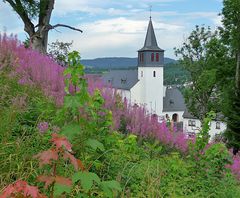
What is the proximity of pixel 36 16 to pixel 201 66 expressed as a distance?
103 feet

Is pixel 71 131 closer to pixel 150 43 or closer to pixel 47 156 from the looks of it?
pixel 47 156

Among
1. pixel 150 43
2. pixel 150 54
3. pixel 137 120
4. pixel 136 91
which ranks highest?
pixel 150 43

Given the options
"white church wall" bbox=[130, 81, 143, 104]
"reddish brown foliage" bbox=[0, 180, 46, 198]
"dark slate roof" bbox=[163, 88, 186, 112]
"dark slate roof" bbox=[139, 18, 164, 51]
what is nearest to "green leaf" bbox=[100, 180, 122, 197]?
"reddish brown foliage" bbox=[0, 180, 46, 198]

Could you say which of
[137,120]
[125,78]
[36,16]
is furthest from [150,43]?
[137,120]

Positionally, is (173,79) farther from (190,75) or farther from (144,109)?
(144,109)

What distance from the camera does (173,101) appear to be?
309 feet

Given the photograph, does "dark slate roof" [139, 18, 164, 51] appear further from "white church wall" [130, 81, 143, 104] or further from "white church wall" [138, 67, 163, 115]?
"white church wall" [130, 81, 143, 104]

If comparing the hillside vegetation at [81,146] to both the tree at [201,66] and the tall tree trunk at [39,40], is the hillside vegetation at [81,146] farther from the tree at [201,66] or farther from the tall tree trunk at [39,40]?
the tree at [201,66]

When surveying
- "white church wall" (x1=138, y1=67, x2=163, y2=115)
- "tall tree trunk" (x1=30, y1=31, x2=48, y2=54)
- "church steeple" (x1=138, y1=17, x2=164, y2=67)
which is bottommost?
"white church wall" (x1=138, y1=67, x2=163, y2=115)

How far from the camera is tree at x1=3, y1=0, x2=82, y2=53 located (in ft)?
37.2

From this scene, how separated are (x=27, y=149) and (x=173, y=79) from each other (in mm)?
136257

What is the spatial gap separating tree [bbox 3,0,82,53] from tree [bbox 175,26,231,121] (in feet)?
89.7

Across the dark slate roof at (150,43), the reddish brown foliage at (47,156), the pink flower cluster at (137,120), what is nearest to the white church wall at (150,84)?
the dark slate roof at (150,43)

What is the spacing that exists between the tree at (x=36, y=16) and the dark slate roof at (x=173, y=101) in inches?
3212
